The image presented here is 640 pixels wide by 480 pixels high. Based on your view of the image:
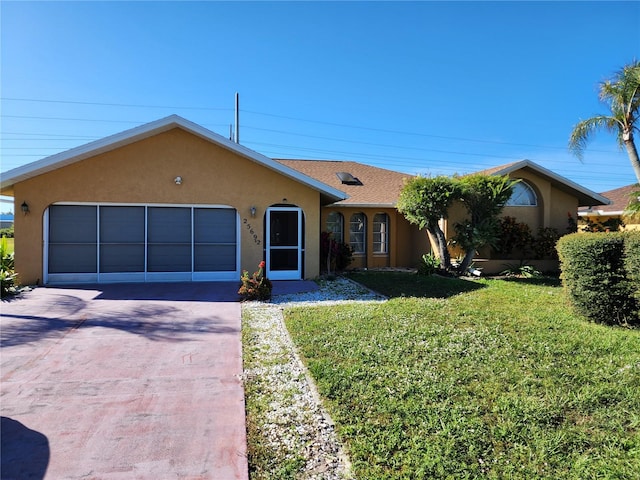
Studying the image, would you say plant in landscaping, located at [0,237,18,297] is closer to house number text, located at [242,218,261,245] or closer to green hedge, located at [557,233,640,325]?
house number text, located at [242,218,261,245]

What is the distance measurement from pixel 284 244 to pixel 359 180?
7176 millimetres

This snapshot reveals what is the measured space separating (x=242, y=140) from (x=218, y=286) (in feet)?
58.9

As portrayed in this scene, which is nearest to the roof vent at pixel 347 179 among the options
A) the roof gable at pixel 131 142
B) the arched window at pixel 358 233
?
the arched window at pixel 358 233

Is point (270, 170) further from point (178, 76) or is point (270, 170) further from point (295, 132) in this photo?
point (295, 132)

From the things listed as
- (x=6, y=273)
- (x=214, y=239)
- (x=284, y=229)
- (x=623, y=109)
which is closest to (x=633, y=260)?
(x=284, y=229)

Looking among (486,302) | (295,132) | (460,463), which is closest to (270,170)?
(486,302)

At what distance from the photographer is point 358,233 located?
16.1 metres

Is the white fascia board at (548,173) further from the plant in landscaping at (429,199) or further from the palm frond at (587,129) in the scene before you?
the plant in landscaping at (429,199)

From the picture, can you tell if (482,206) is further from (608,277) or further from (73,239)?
(73,239)

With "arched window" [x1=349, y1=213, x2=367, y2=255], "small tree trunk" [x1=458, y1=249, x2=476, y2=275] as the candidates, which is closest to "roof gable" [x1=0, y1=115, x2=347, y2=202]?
"arched window" [x1=349, y1=213, x2=367, y2=255]

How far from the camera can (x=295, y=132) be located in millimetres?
31484

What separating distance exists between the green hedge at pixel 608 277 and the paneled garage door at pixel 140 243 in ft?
30.0

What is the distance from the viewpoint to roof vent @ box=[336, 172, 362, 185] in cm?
1753

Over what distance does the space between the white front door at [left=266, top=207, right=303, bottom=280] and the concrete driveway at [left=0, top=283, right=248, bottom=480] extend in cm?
455
